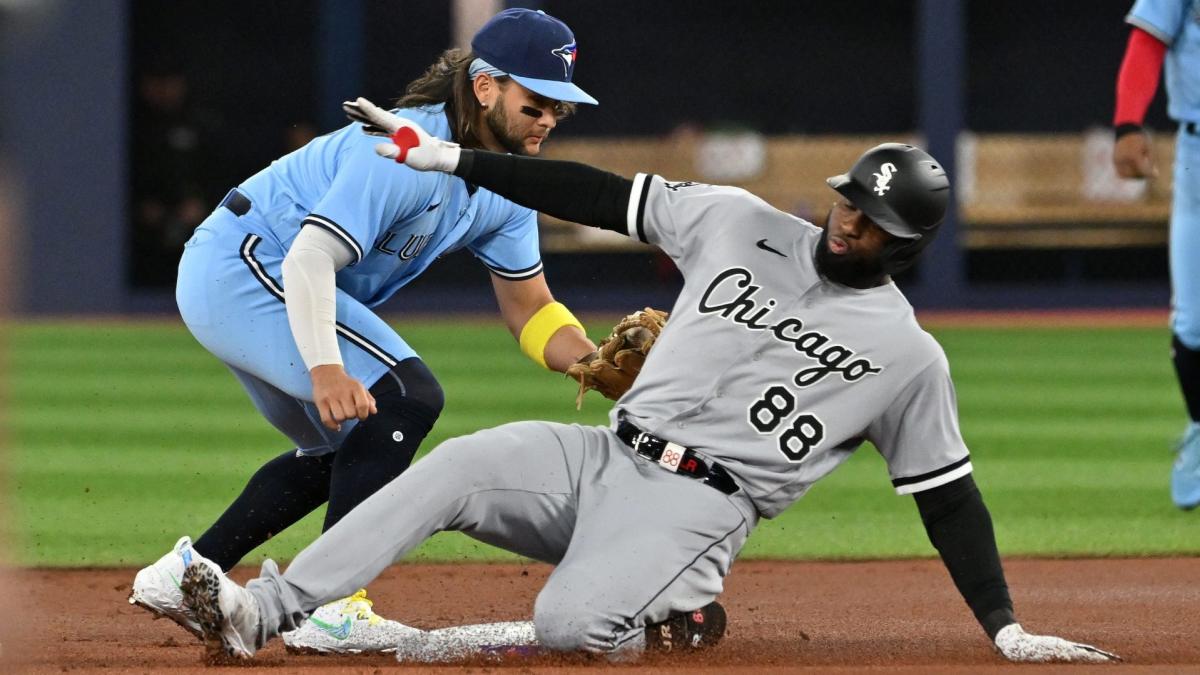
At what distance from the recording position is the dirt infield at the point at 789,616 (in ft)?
12.1

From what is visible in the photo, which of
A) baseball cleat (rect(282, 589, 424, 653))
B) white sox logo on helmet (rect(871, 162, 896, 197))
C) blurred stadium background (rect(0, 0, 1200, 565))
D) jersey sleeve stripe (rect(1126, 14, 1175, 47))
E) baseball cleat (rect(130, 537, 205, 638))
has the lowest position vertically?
blurred stadium background (rect(0, 0, 1200, 565))

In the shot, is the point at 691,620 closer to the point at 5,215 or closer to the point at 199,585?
the point at 199,585

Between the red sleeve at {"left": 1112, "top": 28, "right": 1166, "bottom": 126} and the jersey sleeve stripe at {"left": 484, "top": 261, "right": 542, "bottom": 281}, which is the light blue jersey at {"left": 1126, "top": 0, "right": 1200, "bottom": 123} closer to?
the red sleeve at {"left": 1112, "top": 28, "right": 1166, "bottom": 126}

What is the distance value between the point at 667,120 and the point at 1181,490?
10689 millimetres

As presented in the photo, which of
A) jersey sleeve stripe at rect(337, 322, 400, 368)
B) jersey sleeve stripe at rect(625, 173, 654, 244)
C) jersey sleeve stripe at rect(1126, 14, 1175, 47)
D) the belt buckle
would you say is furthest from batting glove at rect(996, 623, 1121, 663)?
jersey sleeve stripe at rect(1126, 14, 1175, 47)

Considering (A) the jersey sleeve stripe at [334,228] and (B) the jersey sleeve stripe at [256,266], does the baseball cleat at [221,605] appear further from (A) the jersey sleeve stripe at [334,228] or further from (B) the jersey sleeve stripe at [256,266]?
(B) the jersey sleeve stripe at [256,266]

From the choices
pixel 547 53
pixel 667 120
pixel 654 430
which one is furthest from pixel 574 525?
pixel 667 120

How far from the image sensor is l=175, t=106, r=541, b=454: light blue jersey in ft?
12.5

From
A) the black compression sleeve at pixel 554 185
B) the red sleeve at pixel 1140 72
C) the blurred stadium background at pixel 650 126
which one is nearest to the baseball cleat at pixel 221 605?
the black compression sleeve at pixel 554 185

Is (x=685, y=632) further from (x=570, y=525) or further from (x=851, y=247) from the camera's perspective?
(x=851, y=247)

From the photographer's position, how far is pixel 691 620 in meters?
3.84

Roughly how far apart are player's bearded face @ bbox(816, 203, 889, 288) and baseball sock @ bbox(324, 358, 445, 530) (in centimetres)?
94

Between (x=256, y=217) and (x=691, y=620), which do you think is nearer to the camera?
(x=691, y=620)

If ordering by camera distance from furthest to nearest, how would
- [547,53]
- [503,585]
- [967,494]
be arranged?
[503,585] < [547,53] < [967,494]
